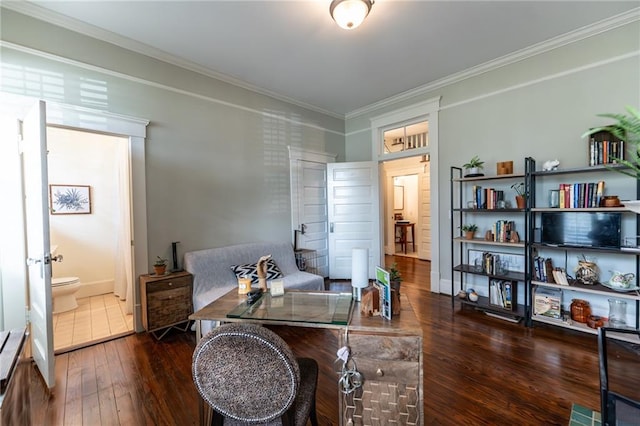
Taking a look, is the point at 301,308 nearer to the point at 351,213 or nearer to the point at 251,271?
the point at 251,271

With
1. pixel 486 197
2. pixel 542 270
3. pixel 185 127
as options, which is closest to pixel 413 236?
pixel 486 197

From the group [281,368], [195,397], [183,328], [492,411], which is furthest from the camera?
[183,328]

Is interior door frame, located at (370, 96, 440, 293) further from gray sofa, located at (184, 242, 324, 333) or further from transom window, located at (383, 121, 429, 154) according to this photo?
gray sofa, located at (184, 242, 324, 333)

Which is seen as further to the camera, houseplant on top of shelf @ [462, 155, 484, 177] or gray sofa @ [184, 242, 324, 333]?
houseplant on top of shelf @ [462, 155, 484, 177]

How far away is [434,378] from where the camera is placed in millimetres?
2039

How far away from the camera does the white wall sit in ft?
12.8

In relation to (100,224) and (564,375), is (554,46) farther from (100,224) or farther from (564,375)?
(100,224)

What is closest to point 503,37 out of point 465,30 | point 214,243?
point 465,30

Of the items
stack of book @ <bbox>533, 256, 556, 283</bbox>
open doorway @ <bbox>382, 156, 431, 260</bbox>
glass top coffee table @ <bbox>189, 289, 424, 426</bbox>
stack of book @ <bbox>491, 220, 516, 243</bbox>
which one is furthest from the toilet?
open doorway @ <bbox>382, 156, 431, 260</bbox>

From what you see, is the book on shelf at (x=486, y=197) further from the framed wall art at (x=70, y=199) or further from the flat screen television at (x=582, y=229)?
the framed wall art at (x=70, y=199)

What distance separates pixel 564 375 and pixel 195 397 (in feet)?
8.68

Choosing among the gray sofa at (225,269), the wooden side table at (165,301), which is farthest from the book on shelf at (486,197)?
the wooden side table at (165,301)

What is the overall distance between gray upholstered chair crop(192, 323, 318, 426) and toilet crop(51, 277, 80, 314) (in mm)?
3536

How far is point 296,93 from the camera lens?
409cm
